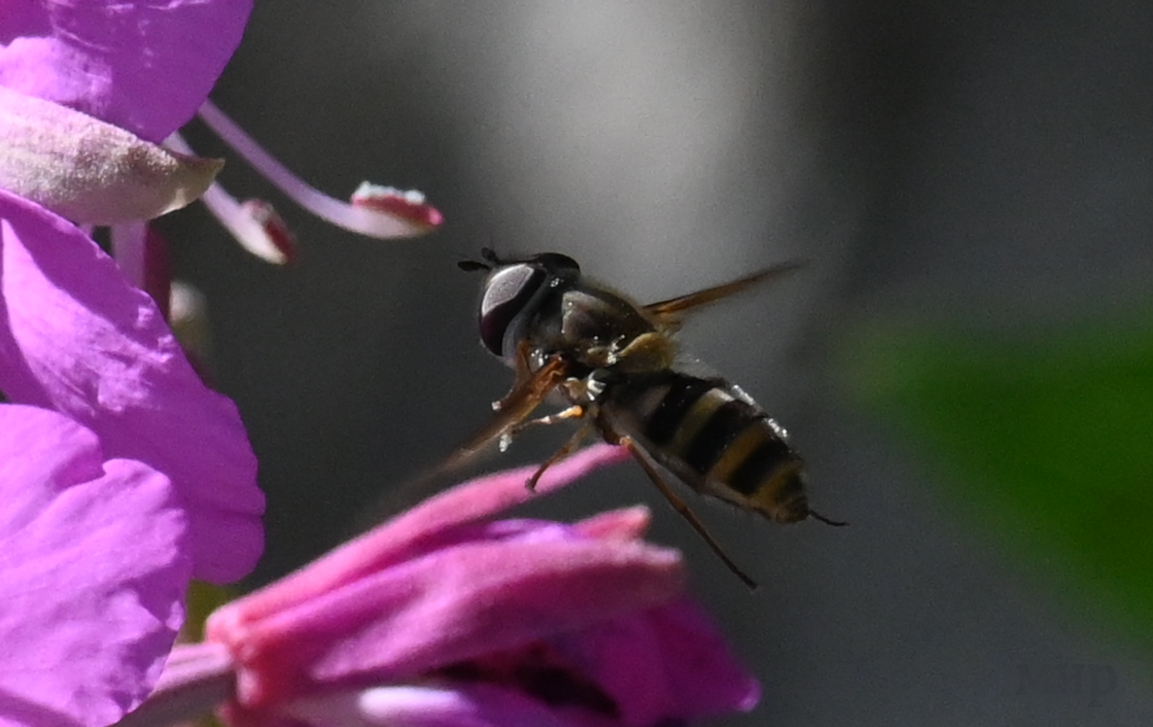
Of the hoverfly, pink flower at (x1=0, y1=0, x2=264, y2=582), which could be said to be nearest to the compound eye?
the hoverfly

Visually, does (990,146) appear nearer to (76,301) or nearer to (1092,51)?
(1092,51)

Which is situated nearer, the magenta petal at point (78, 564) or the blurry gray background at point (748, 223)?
the magenta petal at point (78, 564)

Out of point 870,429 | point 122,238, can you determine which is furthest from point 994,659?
point 122,238

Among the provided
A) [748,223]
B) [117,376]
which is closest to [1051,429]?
[117,376]

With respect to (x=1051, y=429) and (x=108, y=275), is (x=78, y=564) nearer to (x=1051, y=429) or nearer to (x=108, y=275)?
(x=108, y=275)

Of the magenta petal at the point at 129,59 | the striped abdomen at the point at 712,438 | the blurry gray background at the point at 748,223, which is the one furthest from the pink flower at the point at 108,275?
the blurry gray background at the point at 748,223

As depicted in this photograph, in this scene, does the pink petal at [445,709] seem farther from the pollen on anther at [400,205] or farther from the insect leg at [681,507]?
the pollen on anther at [400,205]

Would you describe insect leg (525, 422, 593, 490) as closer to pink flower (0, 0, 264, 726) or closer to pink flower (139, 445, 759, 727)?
pink flower (139, 445, 759, 727)
